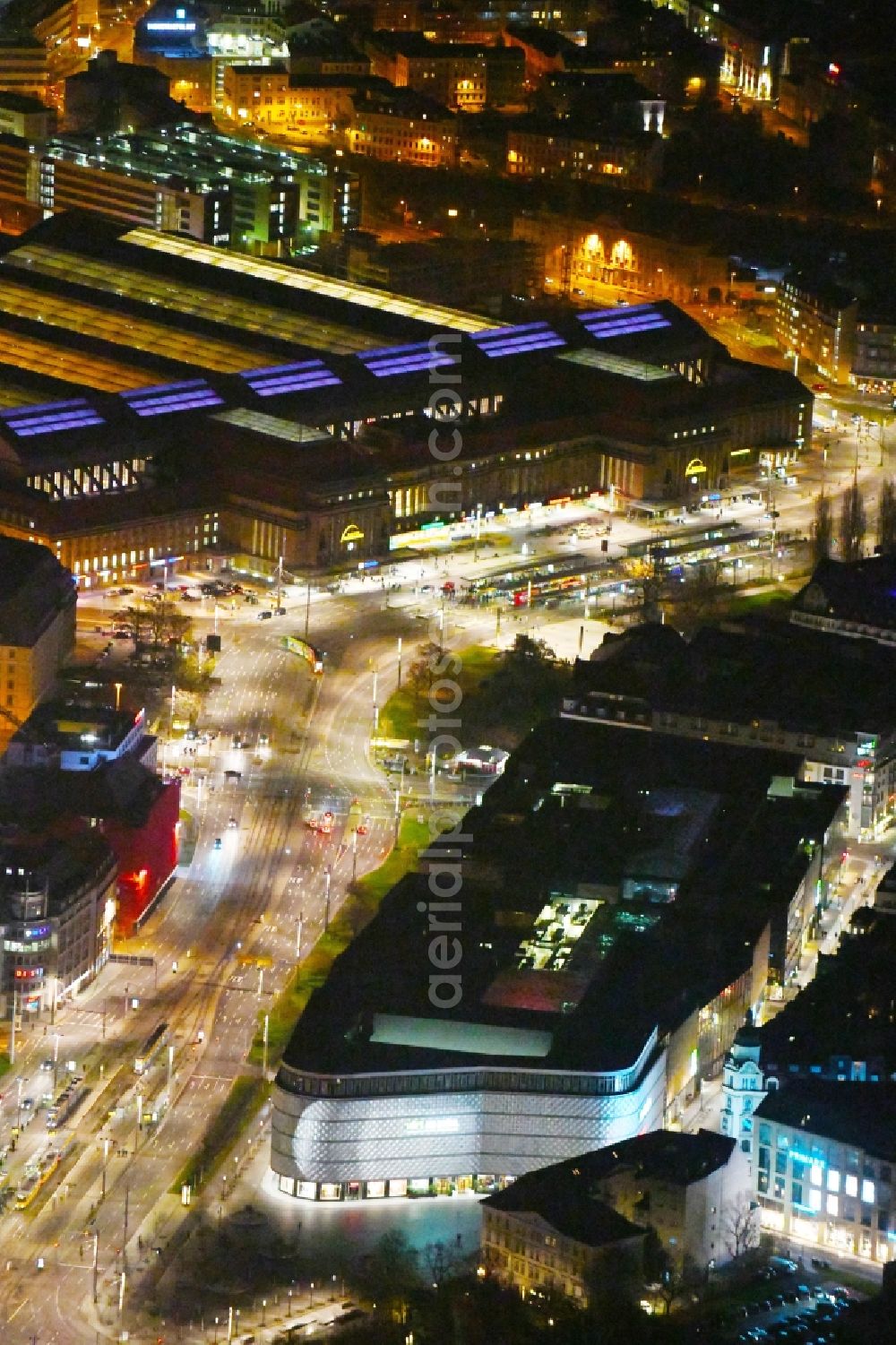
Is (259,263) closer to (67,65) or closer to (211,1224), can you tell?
(67,65)

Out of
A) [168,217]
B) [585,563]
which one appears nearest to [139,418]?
[585,563]

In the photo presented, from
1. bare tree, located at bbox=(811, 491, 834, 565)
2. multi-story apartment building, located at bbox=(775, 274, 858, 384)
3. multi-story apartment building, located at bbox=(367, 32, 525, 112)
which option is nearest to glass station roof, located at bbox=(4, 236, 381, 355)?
multi-story apartment building, located at bbox=(775, 274, 858, 384)

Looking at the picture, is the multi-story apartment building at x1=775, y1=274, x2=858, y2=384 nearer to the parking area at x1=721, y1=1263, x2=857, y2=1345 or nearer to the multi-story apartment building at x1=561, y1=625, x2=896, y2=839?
the multi-story apartment building at x1=561, y1=625, x2=896, y2=839

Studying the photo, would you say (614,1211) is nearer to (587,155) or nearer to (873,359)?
(873,359)

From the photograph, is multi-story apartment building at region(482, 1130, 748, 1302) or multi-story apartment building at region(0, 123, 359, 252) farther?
multi-story apartment building at region(0, 123, 359, 252)

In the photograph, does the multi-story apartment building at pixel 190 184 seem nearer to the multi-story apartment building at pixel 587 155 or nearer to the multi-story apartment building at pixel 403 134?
the multi-story apartment building at pixel 403 134

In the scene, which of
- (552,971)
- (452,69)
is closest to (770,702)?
(552,971)

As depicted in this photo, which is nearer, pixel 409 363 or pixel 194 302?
pixel 409 363

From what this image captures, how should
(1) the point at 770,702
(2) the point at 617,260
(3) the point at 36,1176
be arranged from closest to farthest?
(3) the point at 36,1176, (1) the point at 770,702, (2) the point at 617,260
